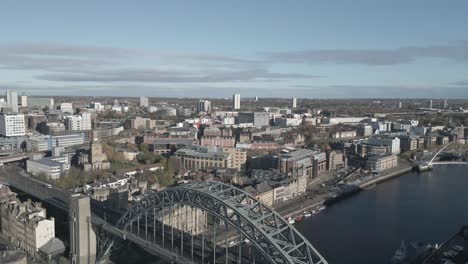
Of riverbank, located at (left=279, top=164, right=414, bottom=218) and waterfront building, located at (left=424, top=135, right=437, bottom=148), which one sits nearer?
riverbank, located at (left=279, top=164, right=414, bottom=218)

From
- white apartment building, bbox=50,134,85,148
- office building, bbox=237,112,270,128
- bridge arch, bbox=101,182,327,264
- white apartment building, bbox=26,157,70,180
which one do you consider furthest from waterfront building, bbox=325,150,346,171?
office building, bbox=237,112,270,128

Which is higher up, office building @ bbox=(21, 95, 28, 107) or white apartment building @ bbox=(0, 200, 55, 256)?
office building @ bbox=(21, 95, 28, 107)

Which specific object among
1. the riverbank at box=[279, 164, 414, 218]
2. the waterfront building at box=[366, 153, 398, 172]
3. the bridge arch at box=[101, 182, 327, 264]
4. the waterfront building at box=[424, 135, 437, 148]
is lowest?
the riverbank at box=[279, 164, 414, 218]

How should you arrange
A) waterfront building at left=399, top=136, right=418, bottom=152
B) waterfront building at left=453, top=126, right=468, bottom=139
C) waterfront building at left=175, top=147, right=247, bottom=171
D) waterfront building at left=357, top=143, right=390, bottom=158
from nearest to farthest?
waterfront building at left=175, top=147, right=247, bottom=171, waterfront building at left=357, top=143, right=390, bottom=158, waterfront building at left=399, top=136, right=418, bottom=152, waterfront building at left=453, top=126, right=468, bottom=139

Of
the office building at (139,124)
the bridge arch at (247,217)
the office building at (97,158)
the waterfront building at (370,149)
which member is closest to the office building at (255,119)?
the office building at (139,124)

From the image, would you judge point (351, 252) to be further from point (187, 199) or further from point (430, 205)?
point (430, 205)

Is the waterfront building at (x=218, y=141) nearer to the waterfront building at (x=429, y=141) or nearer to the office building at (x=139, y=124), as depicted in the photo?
the office building at (x=139, y=124)

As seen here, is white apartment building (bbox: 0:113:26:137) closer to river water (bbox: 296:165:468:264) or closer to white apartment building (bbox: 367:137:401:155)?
white apartment building (bbox: 367:137:401:155)
